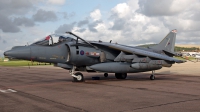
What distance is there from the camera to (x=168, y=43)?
59.9 ft

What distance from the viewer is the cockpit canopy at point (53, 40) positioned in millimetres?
13383

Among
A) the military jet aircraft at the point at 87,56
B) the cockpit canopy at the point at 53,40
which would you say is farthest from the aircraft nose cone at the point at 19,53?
the cockpit canopy at the point at 53,40

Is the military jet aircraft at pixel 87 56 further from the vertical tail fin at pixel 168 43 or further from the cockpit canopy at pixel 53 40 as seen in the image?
the vertical tail fin at pixel 168 43

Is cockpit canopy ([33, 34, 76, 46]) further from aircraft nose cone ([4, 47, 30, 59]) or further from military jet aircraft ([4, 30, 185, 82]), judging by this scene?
aircraft nose cone ([4, 47, 30, 59])

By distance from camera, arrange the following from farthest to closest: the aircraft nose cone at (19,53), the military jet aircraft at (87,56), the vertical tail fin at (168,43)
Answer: the vertical tail fin at (168,43), the military jet aircraft at (87,56), the aircraft nose cone at (19,53)

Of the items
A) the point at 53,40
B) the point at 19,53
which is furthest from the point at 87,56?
the point at 19,53

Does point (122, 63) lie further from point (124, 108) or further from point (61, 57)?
point (124, 108)

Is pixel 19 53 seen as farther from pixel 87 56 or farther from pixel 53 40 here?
pixel 87 56

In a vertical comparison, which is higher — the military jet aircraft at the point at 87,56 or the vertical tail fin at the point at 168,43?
the vertical tail fin at the point at 168,43

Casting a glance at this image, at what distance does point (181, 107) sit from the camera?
648 cm

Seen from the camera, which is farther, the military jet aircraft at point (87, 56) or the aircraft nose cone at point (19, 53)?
the military jet aircraft at point (87, 56)

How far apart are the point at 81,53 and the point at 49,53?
1.96 metres

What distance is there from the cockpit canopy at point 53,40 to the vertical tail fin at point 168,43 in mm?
7732

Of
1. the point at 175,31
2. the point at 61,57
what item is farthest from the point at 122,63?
the point at 175,31
